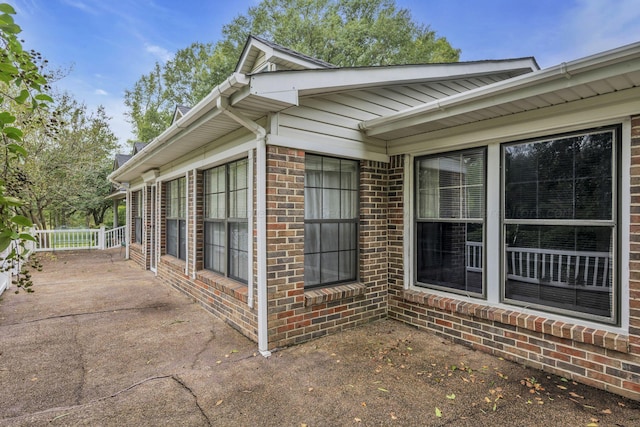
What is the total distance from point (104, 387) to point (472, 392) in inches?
126

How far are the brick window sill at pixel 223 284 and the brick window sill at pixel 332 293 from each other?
0.76 m

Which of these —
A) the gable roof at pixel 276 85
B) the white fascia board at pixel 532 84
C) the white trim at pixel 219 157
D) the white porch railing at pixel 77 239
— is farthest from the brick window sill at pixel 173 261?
the white porch railing at pixel 77 239

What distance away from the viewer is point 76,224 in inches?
1123

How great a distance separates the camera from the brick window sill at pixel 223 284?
162 inches

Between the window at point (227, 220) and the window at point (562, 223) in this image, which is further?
the window at point (227, 220)

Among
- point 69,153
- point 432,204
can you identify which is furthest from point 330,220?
point 69,153

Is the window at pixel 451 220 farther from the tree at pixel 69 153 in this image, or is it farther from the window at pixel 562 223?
the tree at pixel 69 153

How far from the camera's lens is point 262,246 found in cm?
361

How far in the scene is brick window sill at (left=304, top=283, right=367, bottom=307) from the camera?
388 cm

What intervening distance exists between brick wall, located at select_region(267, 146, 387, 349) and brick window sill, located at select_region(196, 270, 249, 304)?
1.89ft

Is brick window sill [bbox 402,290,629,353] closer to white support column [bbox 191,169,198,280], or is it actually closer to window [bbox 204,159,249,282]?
window [bbox 204,159,249,282]

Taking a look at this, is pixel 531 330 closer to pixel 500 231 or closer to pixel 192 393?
pixel 500 231

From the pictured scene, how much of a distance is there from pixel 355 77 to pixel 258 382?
11.0 ft

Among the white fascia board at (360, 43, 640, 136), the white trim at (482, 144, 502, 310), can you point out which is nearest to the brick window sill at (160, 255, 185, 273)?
the white fascia board at (360, 43, 640, 136)
